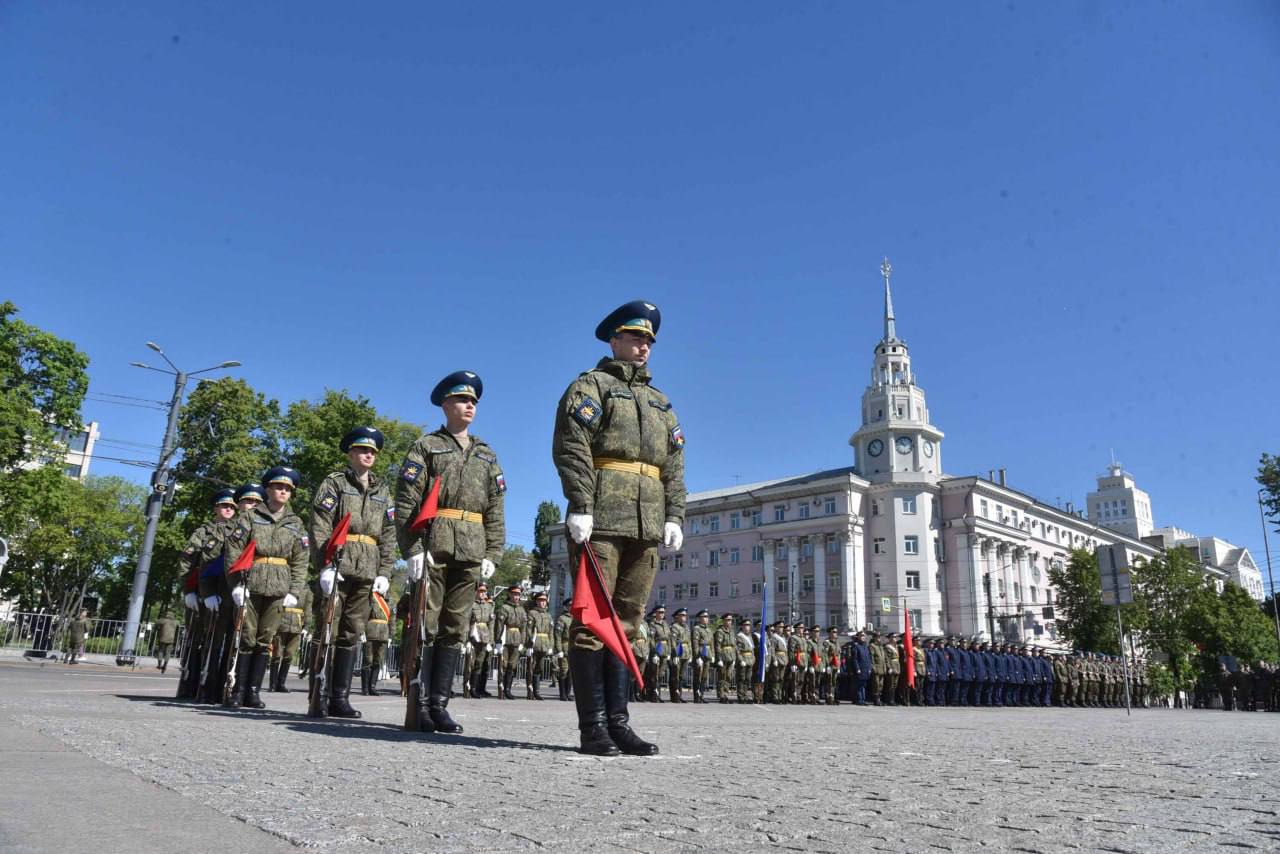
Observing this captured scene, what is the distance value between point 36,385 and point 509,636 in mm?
25002

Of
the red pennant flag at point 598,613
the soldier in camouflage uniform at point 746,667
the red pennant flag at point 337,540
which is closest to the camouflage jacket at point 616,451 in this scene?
the red pennant flag at point 598,613

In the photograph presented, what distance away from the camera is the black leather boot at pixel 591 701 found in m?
4.75

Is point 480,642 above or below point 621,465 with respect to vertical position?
below

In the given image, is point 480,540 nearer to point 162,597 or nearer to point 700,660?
point 700,660

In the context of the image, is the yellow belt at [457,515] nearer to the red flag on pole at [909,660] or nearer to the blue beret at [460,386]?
the blue beret at [460,386]

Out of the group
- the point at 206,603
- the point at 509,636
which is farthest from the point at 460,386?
the point at 509,636

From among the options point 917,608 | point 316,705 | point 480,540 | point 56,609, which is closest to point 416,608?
point 480,540

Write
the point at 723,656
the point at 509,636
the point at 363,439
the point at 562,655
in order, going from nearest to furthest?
the point at 363,439, the point at 509,636, the point at 562,655, the point at 723,656

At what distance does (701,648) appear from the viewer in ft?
74.4

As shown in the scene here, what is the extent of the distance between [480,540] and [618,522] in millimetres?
1847

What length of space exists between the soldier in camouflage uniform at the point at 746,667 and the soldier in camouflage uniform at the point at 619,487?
19201 mm

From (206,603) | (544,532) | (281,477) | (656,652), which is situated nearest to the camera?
(281,477)

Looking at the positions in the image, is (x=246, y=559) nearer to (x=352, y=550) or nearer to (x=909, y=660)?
(x=352, y=550)

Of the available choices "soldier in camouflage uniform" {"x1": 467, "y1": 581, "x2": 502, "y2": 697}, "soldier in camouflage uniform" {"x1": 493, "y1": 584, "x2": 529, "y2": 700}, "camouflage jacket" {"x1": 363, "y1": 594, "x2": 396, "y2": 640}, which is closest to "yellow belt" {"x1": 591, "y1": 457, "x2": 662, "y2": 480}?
"camouflage jacket" {"x1": 363, "y1": 594, "x2": 396, "y2": 640}
